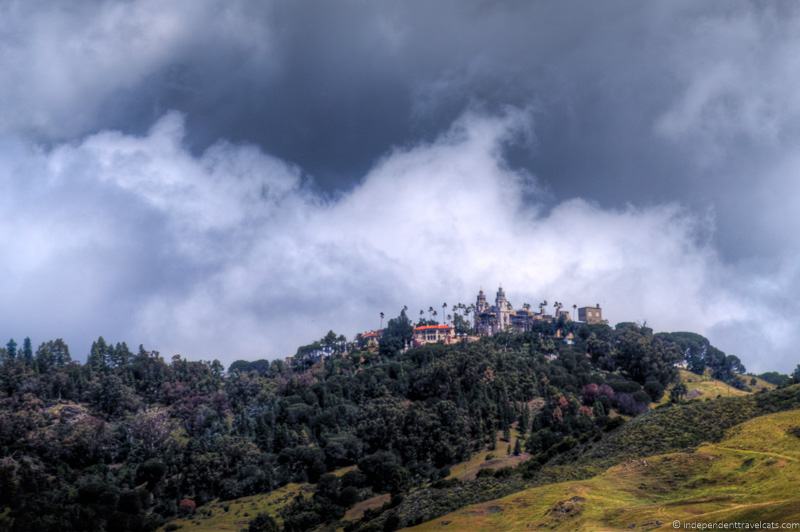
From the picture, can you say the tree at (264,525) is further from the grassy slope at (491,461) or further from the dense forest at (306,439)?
the grassy slope at (491,461)

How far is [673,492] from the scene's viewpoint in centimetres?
7425

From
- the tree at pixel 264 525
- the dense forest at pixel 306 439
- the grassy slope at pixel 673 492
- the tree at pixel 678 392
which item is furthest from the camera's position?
the tree at pixel 678 392

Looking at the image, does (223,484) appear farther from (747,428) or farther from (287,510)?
(747,428)

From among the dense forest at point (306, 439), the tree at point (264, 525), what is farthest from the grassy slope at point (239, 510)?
the tree at point (264, 525)

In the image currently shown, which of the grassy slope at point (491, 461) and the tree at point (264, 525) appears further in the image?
the grassy slope at point (491, 461)

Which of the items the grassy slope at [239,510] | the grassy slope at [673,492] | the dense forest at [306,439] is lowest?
the grassy slope at [673,492]

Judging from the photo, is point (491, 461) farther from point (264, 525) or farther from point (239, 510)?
point (239, 510)

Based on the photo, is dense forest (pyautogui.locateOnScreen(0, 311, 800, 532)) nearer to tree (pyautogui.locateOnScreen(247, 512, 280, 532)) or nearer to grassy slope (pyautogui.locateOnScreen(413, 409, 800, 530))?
tree (pyautogui.locateOnScreen(247, 512, 280, 532))

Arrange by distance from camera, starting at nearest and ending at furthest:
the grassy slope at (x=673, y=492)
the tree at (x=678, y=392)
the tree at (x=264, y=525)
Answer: the grassy slope at (x=673, y=492) < the tree at (x=264, y=525) < the tree at (x=678, y=392)

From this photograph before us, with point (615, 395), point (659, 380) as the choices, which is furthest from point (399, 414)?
point (659, 380)

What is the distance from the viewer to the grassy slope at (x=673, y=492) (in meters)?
63.4

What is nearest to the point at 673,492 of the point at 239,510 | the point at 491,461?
the point at 491,461

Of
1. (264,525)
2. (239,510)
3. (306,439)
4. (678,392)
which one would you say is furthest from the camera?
(678,392)

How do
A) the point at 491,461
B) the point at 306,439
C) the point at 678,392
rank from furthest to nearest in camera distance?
the point at 678,392
the point at 306,439
the point at 491,461
